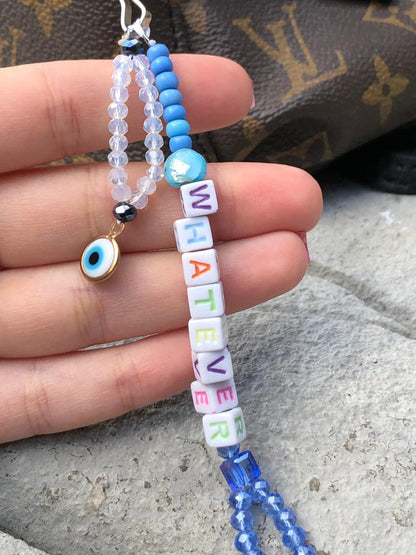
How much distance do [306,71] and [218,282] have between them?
0.52m

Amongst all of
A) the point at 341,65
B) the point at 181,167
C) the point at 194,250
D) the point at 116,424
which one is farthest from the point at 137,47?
the point at 116,424

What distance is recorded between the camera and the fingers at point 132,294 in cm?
88

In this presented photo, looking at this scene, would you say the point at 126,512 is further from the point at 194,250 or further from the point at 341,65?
the point at 341,65

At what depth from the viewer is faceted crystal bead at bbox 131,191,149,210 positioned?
0.88m

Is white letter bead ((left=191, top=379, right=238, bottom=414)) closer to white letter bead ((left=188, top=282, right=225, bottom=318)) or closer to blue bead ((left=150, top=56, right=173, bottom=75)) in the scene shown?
white letter bead ((left=188, top=282, right=225, bottom=318))

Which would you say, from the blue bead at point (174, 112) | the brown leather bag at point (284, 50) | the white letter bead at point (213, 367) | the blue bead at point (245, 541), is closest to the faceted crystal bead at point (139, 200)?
the blue bead at point (174, 112)

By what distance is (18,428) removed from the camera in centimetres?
90

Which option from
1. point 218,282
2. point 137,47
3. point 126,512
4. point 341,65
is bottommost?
point 126,512

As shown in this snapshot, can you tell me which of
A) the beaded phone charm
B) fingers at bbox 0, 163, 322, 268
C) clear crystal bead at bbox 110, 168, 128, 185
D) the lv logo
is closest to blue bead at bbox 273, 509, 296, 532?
the beaded phone charm

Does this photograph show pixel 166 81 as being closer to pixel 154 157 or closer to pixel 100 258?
pixel 154 157

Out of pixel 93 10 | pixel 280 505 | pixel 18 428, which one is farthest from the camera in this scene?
pixel 93 10

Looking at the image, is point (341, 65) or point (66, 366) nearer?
point (66, 366)

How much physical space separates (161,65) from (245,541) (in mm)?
602

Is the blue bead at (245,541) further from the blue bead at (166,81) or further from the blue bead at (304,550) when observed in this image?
the blue bead at (166,81)
